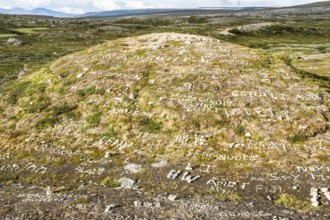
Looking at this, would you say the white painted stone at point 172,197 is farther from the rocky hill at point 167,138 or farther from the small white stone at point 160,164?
the small white stone at point 160,164

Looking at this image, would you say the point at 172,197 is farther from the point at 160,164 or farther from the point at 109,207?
the point at 160,164

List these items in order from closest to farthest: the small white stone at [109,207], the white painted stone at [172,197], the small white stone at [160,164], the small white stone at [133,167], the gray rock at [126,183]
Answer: the small white stone at [109,207] → the white painted stone at [172,197] → the gray rock at [126,183] → the small white stone at [133,167] → the small white stone at [160,164]

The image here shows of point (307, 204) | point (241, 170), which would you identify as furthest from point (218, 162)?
point (307, 204)

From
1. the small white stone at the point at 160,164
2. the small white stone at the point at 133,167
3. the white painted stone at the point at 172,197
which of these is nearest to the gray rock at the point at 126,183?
the small white stone at the point at 133,167

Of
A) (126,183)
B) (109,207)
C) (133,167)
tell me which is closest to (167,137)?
(133,167)

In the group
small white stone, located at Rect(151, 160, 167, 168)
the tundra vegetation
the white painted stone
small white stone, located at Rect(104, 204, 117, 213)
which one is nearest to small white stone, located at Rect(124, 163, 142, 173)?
the tundra vegetation

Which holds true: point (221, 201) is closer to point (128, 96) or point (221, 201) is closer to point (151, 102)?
point (151, 102)
